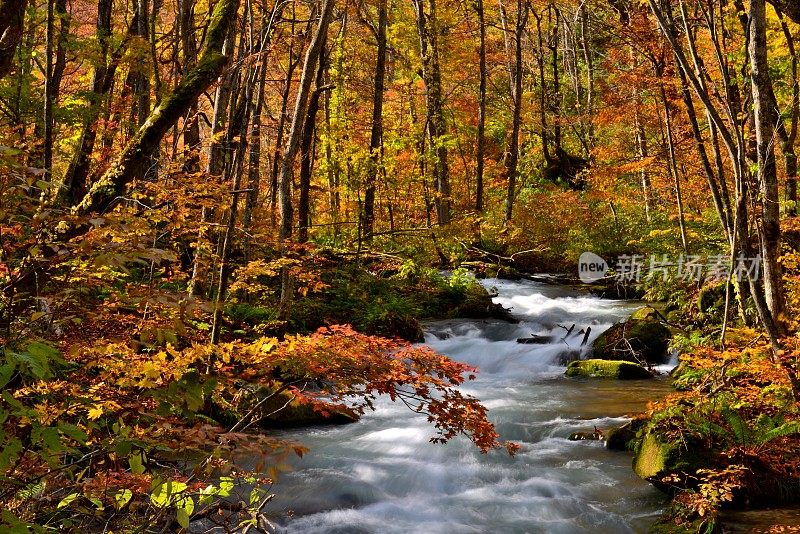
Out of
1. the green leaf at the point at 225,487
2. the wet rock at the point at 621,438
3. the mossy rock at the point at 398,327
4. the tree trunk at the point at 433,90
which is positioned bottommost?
the wet rock at the point at 621,438

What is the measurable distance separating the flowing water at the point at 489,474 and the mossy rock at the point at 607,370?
0.26 m

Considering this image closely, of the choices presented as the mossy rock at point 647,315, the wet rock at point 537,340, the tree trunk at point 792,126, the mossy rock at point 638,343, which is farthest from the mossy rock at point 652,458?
the wet rock at point 537,340

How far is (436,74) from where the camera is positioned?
17.8m

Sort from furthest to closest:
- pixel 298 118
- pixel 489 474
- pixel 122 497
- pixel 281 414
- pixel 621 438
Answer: pixel 298 118 → pixel 281 414 → pixel 621 438 → pixel 489 474 → pixel 122 497

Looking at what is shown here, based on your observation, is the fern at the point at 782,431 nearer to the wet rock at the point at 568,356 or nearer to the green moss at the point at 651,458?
the green moss at the point at 651,458

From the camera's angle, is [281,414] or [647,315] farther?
[647,315]

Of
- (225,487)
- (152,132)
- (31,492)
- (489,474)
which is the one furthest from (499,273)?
(31,492)

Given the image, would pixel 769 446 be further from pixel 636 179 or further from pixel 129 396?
pixel 636 179

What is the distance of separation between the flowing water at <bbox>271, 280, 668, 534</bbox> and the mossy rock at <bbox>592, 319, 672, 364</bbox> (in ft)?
3.45

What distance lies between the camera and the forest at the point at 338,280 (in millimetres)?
3789

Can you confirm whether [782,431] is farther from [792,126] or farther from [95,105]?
[95,105]

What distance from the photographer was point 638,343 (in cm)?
1161

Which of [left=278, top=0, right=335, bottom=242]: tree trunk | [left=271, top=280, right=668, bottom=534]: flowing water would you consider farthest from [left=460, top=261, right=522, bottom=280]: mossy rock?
[left=278, top=0, right=335, bottom=242]: tree trunk

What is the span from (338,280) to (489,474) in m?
6.94
